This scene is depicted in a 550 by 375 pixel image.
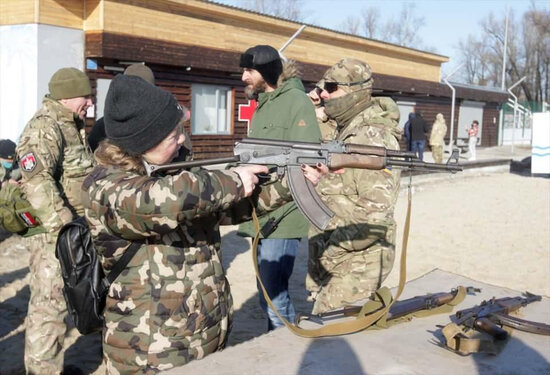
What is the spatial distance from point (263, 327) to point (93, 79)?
927 centimetres

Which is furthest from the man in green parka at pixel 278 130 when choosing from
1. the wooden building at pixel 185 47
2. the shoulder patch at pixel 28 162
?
the wooden building at pixel 185 47

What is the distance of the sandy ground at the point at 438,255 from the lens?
16.1 ft

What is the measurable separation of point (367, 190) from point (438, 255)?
195 inches

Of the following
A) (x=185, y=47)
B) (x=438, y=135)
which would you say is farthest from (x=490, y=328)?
(x=438, y=135)

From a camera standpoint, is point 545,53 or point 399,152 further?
point 545,53

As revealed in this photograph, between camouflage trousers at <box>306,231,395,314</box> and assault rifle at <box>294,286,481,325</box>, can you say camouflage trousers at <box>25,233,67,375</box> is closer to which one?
camouflage trousers at <box>306,231,395,314</box>

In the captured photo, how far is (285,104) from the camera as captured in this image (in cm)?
400

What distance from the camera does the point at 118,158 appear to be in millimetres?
2342

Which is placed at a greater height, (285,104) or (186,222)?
(285,104)

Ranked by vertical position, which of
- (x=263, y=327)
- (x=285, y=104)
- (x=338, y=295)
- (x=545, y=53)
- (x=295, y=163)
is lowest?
(x=263, y=327)

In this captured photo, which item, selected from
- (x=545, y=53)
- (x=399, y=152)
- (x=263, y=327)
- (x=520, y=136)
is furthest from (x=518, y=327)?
(x=545, y=53)

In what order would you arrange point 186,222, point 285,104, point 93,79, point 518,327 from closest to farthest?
point 186,222, point 518,327, point 285,104, point 93,79

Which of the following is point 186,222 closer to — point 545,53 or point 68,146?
point 68,146

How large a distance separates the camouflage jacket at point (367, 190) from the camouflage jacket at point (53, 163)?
5.80 feet
